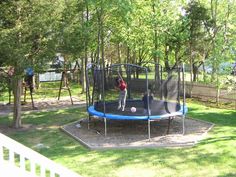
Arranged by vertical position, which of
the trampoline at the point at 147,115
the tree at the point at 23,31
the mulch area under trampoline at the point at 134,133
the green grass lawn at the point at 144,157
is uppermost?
the tree at the point at 23,31

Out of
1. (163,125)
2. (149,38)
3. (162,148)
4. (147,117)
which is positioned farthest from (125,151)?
(149,38)

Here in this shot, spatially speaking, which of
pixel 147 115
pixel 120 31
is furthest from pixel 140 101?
pixel 120 31

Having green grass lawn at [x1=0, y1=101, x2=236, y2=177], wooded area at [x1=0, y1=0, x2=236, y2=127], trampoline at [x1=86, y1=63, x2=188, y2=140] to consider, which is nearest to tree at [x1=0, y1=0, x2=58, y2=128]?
wooded area at [x1=0, y1=0, x2=236, y2=127]

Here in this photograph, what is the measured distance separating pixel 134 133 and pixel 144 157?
236 cm

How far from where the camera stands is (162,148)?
9000 millimetres

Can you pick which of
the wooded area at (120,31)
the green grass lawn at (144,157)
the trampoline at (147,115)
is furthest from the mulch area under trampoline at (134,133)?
the wooded area at (120,31)

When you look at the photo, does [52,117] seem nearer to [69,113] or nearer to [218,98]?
[69,113]

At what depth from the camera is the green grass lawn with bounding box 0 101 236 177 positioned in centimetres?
733

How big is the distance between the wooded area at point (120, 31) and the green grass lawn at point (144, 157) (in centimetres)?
214

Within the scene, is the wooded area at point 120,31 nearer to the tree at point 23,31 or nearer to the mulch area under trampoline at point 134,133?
the tree at point 23,31

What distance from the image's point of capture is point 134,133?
1062 centimetres

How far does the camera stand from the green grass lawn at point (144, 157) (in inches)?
289

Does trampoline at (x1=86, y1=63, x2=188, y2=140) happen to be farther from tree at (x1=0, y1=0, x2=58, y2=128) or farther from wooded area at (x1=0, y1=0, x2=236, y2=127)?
tree at (x1=0, y1=0, x2=58, y2=128)

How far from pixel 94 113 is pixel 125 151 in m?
2.42
